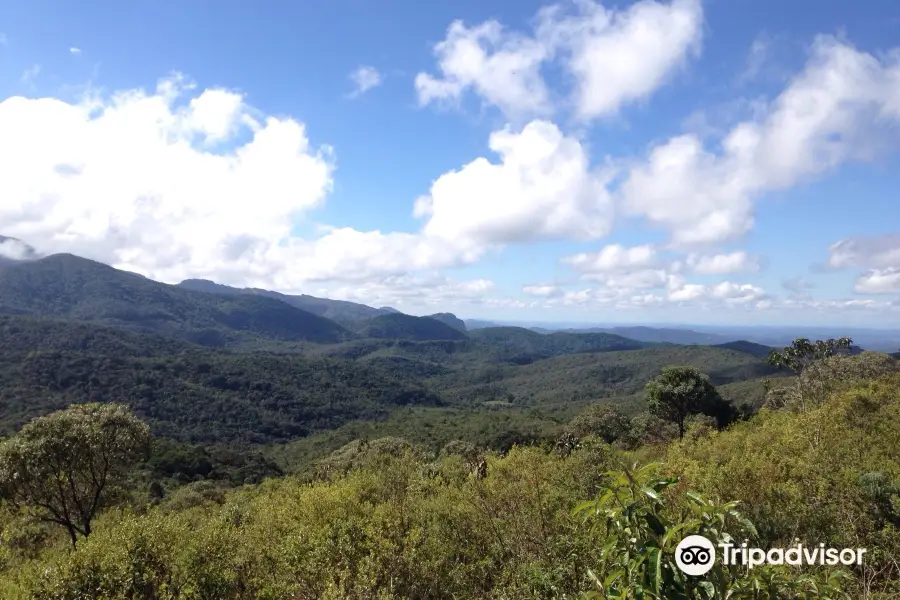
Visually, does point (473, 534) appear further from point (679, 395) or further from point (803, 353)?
point (679, 395)

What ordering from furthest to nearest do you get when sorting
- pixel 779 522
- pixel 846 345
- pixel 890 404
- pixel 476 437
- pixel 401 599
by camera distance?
1. pixel 476 437
2. pixel 846 345
3. pixel 890 404
4. pixel 779 522
5. pixel 401 599

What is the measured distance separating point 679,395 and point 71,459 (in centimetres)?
5244

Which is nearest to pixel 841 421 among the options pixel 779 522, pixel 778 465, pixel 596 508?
pixel 778 465

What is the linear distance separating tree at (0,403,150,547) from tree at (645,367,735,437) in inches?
1887

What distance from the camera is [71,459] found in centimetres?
2498

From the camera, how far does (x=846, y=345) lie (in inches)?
1841

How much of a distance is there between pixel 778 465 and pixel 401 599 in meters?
14.4

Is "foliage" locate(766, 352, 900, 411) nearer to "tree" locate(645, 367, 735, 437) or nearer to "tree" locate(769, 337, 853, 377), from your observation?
"tree" locate(769, 337, 853, 377)

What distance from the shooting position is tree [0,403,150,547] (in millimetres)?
23812

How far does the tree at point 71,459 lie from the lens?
78.1ft

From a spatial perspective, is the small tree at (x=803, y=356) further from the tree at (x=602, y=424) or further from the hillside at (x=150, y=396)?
the hillside at (x=150, y=396)

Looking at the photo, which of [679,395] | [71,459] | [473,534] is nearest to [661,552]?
[473,534]

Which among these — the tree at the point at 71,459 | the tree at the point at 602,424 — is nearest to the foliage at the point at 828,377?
the tree at the point at 602,424

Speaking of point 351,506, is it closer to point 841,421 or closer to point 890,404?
point 841,421
